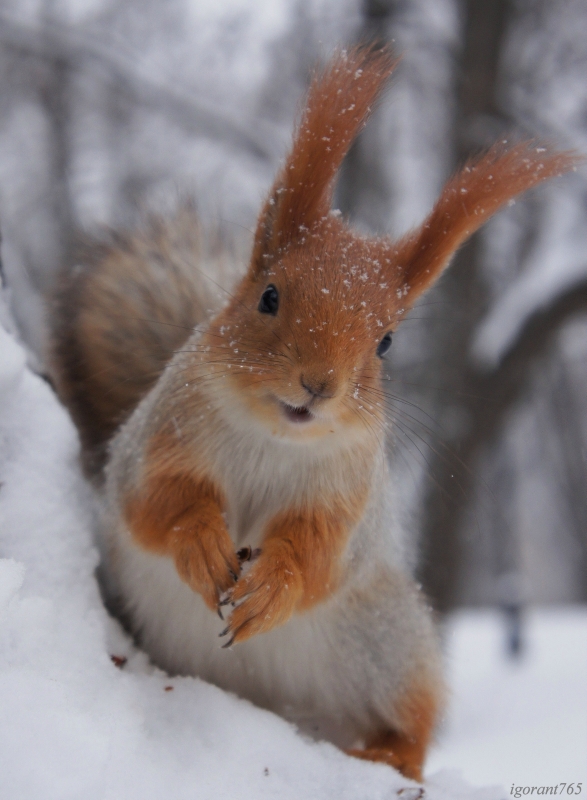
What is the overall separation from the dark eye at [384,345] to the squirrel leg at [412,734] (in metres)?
0.58

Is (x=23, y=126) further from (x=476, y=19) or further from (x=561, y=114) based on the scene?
(x=561, y=114)

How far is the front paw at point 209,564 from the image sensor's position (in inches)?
36.4

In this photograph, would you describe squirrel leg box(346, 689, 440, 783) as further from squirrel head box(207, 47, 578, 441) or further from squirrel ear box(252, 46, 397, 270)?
squirrel ear box(252, 46, 397, 270)

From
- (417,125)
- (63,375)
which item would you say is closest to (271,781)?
(63,375)

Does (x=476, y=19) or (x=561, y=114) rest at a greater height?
(x=476, y=19)

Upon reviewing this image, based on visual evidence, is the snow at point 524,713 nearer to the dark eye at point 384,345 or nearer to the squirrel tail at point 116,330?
the dark eye at point 384,345

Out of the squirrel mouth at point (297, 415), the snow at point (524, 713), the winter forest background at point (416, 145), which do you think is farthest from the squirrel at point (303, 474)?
the winter forest background at point (416, 145)

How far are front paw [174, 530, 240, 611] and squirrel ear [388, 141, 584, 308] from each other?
444 mm

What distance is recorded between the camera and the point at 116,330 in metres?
1.43

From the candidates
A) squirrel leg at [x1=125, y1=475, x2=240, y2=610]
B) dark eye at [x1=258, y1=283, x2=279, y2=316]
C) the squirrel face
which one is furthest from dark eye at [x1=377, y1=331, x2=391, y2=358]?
squirrel leg at [x1=125, y1=475, x2=240, y2=610]

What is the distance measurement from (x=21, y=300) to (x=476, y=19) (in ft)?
7.28

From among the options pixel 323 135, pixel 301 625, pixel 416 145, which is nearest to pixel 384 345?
pixel 323 135

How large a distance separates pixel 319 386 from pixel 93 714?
42 centimetres

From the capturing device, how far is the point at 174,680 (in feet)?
3.21
